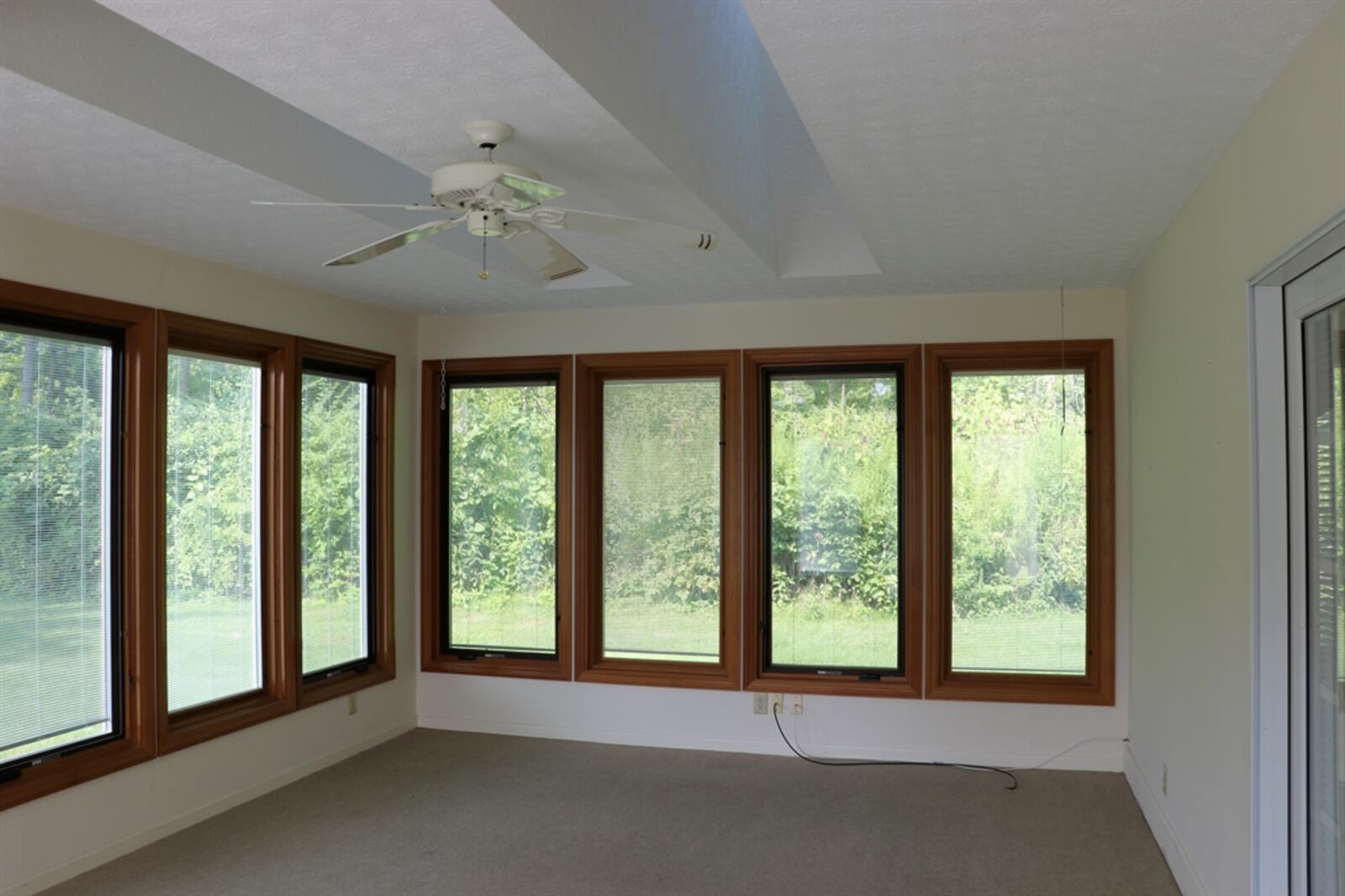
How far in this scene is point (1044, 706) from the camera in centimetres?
506

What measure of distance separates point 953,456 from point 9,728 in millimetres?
4295

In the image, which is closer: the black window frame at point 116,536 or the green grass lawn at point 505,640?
the green grass lawn at point 505,640

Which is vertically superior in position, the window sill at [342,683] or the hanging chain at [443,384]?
the hanging chain at [443,384]

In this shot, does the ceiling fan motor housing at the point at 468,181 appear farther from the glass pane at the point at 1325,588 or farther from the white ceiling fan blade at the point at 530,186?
the glass pane at the point at 1325,588

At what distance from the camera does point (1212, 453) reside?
3131 mm

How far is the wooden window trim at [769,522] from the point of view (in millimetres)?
5242

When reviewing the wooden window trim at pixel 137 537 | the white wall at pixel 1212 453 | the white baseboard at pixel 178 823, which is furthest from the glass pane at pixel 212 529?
the white wall at pixel 1212 453

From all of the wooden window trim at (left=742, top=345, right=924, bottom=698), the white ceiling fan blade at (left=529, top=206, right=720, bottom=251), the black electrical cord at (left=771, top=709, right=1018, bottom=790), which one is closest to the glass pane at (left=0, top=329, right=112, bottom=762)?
the white ceiling fan blade at (left=529, top=206, right=720, bottom=251)

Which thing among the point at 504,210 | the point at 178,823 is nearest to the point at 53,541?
the point at 178,823

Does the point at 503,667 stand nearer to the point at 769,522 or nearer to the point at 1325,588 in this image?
the point at 769,522

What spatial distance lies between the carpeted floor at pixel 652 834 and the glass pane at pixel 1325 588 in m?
1.25

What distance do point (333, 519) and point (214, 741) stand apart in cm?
130

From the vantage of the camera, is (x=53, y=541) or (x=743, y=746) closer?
(x=53, y=541)

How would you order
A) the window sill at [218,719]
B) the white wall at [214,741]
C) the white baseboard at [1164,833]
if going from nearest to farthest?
the white baseboard at [1164,833], the white wall at [214,741], the window sill at [218,719]
